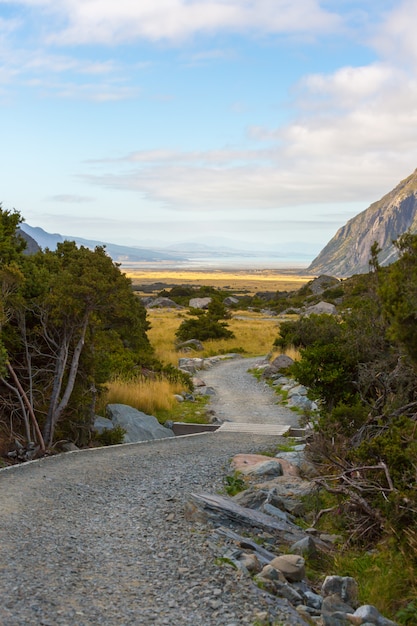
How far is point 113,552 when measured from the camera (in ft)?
23.4

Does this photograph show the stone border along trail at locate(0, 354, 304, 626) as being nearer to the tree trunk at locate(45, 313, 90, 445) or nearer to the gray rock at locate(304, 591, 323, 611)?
the gray rock at locate(304, 591, 323, 611)

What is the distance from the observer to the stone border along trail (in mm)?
5613

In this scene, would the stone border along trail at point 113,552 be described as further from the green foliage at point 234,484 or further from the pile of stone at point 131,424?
the pile of stone at point 131,424

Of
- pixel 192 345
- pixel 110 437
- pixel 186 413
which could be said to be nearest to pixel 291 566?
pixel 110 437

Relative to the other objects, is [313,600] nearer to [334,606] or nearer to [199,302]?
[334,606]

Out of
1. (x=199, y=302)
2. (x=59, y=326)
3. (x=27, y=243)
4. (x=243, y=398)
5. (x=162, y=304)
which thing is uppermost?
(x=27, y=243)

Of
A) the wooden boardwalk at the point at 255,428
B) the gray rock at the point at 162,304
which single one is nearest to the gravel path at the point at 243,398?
the wooden boardwalk at the point at 255,428

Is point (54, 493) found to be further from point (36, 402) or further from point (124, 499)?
point (36, 402)

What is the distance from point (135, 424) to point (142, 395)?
2.43 meters

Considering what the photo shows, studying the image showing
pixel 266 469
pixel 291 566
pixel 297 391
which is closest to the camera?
pixel 291 566

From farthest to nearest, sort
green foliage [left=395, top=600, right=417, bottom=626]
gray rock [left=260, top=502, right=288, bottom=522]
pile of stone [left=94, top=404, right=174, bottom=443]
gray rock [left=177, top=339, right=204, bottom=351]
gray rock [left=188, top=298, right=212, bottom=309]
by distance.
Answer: gray rock [left=188, top=298, right=212, bottom=309], gray rock [left=177, top=339, right=204, bottom=351], pile of stone [left=94, top=404, right=174, bottom=443], gray rock [left=260, top=502, right=288, bottom=522], green foliage [left=395, top=600, right=417, bottom=626]

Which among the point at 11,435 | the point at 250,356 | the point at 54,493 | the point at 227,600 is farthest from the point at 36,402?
the point at 250,356

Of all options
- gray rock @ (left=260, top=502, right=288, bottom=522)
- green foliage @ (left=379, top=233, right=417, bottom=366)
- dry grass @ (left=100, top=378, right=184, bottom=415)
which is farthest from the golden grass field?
green foliage @ (left=379, top=233, right=417, bottom=366)

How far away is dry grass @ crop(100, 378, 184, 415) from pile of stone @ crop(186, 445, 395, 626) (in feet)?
20.8
